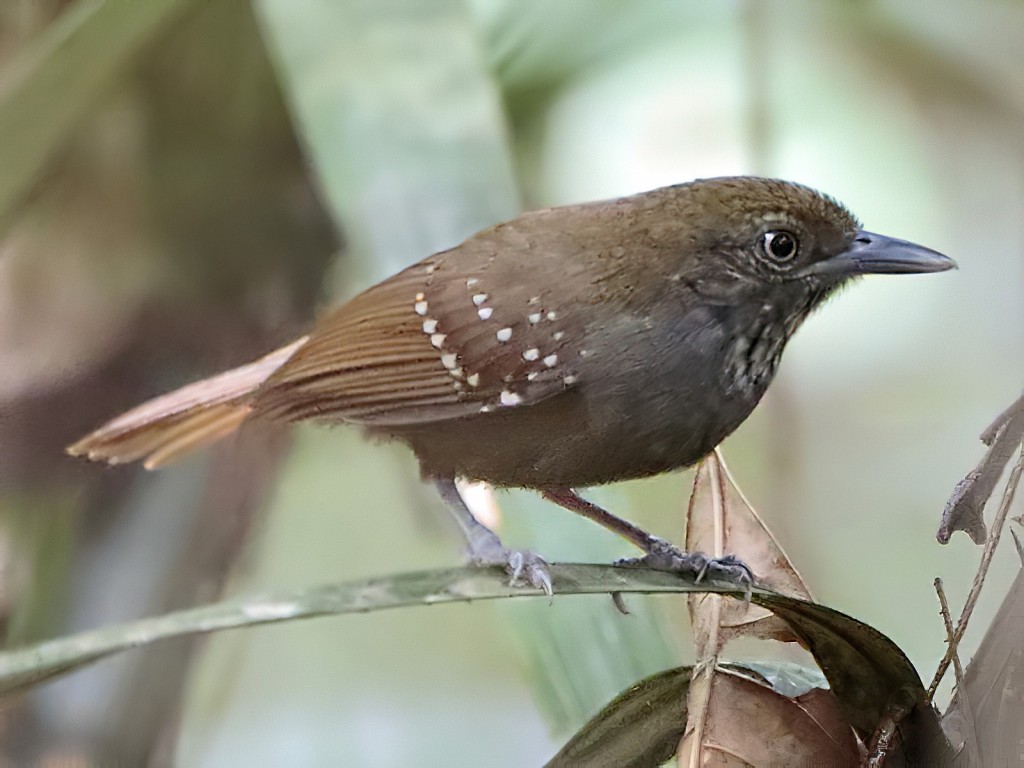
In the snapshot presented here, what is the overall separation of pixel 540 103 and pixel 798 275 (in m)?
0.43

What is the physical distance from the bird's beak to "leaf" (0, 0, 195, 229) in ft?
2.99

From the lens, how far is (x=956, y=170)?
1006mm

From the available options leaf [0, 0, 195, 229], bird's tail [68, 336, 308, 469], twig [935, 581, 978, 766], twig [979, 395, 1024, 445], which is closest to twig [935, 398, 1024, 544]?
twig [979, 395, 1024, 445]

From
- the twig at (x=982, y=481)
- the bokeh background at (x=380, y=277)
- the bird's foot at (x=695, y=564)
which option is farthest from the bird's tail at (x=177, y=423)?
the twig at (x=982, y=481)

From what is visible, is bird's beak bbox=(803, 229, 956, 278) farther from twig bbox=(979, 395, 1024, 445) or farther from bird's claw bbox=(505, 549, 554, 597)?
bird's claw bbox=(505, 549, 554, 597)

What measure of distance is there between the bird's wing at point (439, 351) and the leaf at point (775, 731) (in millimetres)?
365

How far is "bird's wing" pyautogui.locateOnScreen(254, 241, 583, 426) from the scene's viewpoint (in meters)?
0.93

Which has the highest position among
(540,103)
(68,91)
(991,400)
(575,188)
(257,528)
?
(68,91)

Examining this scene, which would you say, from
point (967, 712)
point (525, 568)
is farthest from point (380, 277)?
point (967, 712)

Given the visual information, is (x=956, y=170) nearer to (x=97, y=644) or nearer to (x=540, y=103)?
(x=540, y=103)

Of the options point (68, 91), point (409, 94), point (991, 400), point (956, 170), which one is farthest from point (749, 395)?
point (68, 91)

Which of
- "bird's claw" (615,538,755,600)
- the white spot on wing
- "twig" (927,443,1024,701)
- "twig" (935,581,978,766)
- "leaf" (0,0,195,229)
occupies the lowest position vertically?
"twig" (935,581,978,766)

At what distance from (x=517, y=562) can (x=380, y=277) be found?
1.37 ft

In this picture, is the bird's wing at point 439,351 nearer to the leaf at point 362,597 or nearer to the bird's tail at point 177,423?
the bird's tail at point 177,423
